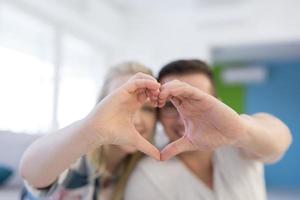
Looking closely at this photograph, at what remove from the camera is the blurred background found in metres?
2.37

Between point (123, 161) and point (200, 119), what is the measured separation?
34cm

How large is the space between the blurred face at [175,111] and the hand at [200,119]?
120 millimetres

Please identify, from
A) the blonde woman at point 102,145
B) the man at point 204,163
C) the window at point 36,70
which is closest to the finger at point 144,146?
the blonde woman at point 102,145

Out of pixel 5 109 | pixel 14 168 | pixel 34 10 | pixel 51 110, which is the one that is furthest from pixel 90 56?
pixel 14 168

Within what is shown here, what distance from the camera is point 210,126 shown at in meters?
0.70

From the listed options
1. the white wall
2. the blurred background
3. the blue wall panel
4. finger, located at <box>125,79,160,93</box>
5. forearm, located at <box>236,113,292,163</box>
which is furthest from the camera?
the blue wall panel

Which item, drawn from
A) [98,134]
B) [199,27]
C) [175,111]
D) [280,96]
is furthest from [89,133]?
[280,96]

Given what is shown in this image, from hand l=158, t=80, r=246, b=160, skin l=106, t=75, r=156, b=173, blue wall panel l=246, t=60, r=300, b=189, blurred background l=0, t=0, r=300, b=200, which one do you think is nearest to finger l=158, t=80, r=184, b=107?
hand l=158, t=80, r=246, b=160

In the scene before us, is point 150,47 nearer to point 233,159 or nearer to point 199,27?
point 199,27

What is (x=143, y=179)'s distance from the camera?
910 mm

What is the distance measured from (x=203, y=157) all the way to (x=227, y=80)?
3.69m

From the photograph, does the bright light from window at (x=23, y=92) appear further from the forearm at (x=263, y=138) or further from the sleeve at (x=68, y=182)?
the forearm at (x=263, y=138)

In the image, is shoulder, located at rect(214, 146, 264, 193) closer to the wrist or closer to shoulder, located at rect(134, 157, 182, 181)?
shoulder, located at rect(134, 157, 182, 181)

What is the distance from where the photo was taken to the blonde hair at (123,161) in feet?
3.00
